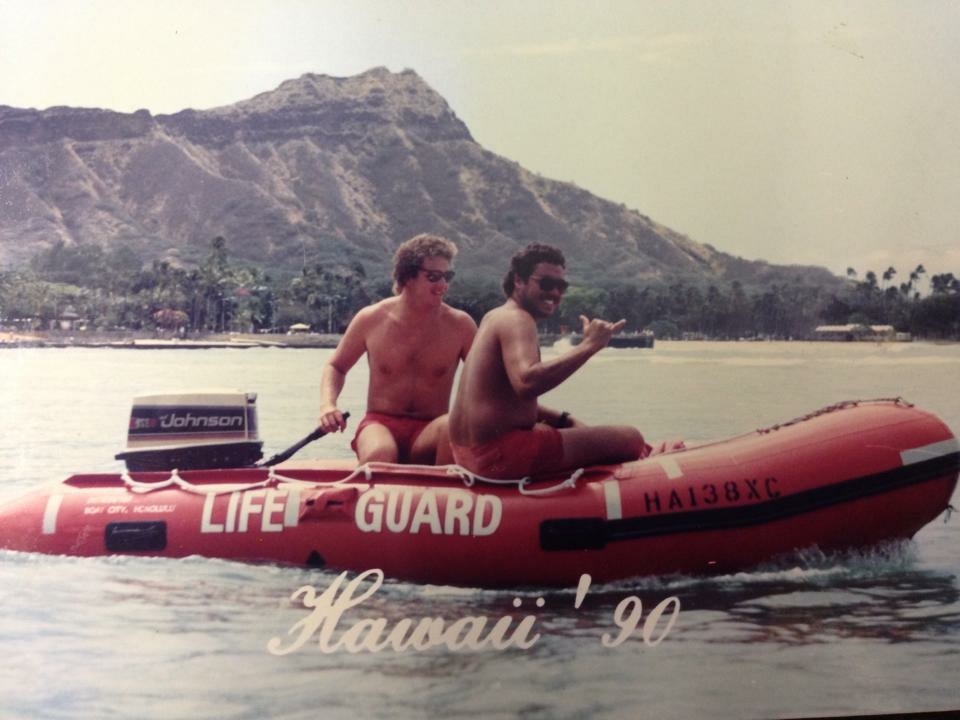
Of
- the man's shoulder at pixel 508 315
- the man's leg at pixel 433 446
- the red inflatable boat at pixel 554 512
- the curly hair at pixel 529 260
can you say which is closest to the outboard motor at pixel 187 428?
the red inflatable boat at pixel 554 512

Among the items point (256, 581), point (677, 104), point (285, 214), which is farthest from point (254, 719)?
point (677, 104)

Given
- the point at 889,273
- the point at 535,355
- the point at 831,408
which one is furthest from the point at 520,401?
the point at 889,273

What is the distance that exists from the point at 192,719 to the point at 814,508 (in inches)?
76.5

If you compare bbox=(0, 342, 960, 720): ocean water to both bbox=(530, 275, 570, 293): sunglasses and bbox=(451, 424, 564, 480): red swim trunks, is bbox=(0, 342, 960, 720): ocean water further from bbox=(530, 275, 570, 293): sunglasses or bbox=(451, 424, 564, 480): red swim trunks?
bbox=(530, 275, 570, 293): sunglasses

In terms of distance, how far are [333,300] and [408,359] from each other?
0.31 metres

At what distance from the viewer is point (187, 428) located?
3732mm

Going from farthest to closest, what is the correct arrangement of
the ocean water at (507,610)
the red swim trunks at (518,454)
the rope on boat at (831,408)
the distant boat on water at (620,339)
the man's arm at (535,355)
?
the rope on boat at (831,408), the red swim trunks at (518,454), the distant boat on water at (620,339), the man's arm at (535,355), the ocean water at (507,610)

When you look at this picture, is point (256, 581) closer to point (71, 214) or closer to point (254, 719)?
point (254, 719)

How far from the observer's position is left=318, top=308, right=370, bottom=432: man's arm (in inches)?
145

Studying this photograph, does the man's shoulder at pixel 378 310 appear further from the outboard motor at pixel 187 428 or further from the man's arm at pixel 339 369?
the outboard motor at pixel 187 428

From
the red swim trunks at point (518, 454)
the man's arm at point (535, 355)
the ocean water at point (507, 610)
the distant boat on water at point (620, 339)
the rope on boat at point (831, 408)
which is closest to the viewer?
the ocean water at point (507, 610)

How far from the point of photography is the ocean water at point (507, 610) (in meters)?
3.31

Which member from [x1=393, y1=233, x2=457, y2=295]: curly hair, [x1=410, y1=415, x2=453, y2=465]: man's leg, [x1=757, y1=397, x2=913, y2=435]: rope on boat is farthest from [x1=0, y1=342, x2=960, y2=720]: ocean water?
[x1=393, y1=233, x2=457, y2=295]: curly hair

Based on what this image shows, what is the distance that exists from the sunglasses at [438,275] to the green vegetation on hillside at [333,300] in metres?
0.03
